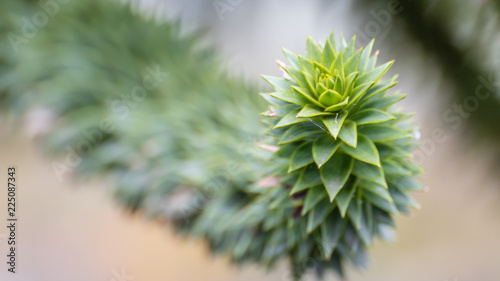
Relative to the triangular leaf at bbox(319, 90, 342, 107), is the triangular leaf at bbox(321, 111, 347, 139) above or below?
below

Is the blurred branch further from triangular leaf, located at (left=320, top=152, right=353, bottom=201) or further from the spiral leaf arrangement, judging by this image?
triangular leaf, located at (left=320, top=152, right=353, bottom=201)

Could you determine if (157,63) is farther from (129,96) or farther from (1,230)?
(1,230)

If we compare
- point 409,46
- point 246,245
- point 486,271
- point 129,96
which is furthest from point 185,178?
point 486,271

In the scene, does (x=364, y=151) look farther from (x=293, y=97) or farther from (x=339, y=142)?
(x=293, y=97)

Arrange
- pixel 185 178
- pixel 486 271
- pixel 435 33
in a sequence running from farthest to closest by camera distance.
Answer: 1. pixel 486 271
2. pixel 185 178
3. pixel 435 33

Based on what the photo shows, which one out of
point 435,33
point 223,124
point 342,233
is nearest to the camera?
point 342,233

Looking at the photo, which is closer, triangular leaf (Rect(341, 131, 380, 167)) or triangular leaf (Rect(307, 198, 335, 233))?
triangular leaf (Rect(341, 131, 380, 167))

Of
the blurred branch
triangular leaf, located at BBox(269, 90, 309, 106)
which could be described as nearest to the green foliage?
triangular leaf, located at BBox(269, 90, 309, 106)
